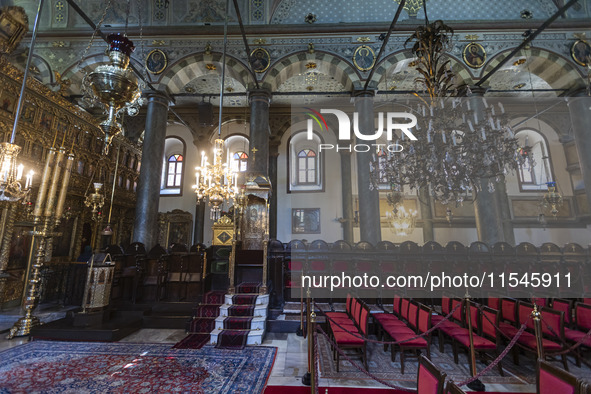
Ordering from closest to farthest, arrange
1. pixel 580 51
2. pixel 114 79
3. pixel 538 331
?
pixel 114 79, pixel 538 331, pixel 580 51

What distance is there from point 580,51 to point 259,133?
9862 mm

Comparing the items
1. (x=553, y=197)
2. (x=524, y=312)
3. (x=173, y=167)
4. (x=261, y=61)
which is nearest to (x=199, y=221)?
(x=173, y=167)

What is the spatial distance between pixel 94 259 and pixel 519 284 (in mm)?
9222

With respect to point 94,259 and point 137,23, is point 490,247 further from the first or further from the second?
point 137,23

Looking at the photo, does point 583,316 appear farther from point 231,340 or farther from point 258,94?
point 258,94

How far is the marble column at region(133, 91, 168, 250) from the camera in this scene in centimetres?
743

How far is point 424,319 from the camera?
11.3ft

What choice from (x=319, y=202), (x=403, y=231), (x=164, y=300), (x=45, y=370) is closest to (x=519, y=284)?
(x=403, y=231)

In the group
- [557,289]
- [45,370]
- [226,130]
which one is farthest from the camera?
[226,130]

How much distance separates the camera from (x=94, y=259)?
502cm

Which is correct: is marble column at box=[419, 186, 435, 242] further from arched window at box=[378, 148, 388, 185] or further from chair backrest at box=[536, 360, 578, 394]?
chair backrest at box=[536, 360, 578, 394]

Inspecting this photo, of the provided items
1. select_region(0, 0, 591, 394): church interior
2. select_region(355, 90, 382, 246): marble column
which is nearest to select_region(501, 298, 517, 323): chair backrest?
select_region(0, 0, 591, 394): church interior

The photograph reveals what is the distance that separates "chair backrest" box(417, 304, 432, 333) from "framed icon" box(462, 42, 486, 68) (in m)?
8.00

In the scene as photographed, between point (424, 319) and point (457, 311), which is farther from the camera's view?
point (457, 311)
